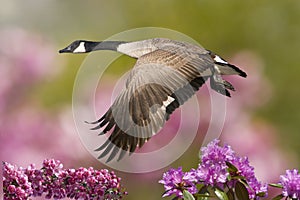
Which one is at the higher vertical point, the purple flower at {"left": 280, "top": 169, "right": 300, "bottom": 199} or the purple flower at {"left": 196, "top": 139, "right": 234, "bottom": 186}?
the purple flower at {"left": 196, "top": 139, "right": 234, "bottom": 186}

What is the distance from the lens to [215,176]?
4.44 ft

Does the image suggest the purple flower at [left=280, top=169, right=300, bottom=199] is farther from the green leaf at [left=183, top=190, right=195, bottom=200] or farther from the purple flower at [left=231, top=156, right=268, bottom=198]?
the green leaf at [left=183, top=190, right=195, bottom=200]

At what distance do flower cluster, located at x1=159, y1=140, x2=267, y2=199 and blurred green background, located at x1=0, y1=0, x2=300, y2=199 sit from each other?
1.52 metres

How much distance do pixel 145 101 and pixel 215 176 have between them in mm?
429

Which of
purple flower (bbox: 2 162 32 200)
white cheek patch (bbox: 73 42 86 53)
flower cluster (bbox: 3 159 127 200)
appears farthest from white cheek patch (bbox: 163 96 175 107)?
white cheek patch (bbox: 73 42 86 53)

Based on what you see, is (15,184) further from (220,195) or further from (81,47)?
(81,47)

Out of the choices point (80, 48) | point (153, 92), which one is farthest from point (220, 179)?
point (80, 48)

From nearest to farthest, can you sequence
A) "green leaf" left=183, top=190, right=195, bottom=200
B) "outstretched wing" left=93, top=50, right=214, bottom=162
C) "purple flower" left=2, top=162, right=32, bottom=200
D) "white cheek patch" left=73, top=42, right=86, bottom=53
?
"green leaf" left=183, top=190, right=195, bottom=200, "purple flower" left=2, top=162, right=32, bottom=200, "outstretched wing" left=93, top=50, right=214, bottom=162, "white cheek patch" left=73, top=42, right=86, bottom=53

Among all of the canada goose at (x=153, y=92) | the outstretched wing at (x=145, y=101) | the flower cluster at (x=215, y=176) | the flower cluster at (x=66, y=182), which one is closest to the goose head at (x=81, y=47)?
the canada goose at (x=153, y=92)

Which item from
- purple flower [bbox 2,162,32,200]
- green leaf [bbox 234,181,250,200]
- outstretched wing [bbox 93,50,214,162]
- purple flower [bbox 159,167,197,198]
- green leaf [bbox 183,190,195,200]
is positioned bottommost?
green leaf [bbox 183,190,195,200]

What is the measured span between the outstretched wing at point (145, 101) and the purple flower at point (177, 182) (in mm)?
354

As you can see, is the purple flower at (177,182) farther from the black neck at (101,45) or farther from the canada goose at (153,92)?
the black neck at (101,45)

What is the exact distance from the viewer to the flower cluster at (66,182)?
1.50 meters

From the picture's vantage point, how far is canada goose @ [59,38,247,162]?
173 centimetres
